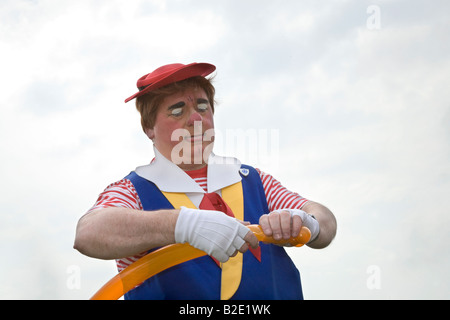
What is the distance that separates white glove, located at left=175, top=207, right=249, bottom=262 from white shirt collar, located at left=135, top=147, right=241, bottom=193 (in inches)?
23.5

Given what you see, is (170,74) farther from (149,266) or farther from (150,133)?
(149,266)

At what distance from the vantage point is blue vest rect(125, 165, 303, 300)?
2699mm

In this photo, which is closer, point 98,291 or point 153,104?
point 98,291

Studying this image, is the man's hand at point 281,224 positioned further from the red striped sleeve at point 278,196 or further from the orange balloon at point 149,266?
the red striped sleeve at point 278,196

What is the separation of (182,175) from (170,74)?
24.5 inches

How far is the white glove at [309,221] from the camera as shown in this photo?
263cm

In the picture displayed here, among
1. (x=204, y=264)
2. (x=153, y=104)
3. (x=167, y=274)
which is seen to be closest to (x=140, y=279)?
(x=167, y=274)

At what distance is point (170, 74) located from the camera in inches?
123

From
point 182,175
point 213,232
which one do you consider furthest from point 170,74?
point 213,232

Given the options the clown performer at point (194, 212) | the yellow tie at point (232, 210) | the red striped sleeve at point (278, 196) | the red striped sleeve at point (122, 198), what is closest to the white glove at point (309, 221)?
the clown performer at point (194, 212)

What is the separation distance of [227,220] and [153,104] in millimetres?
1144
